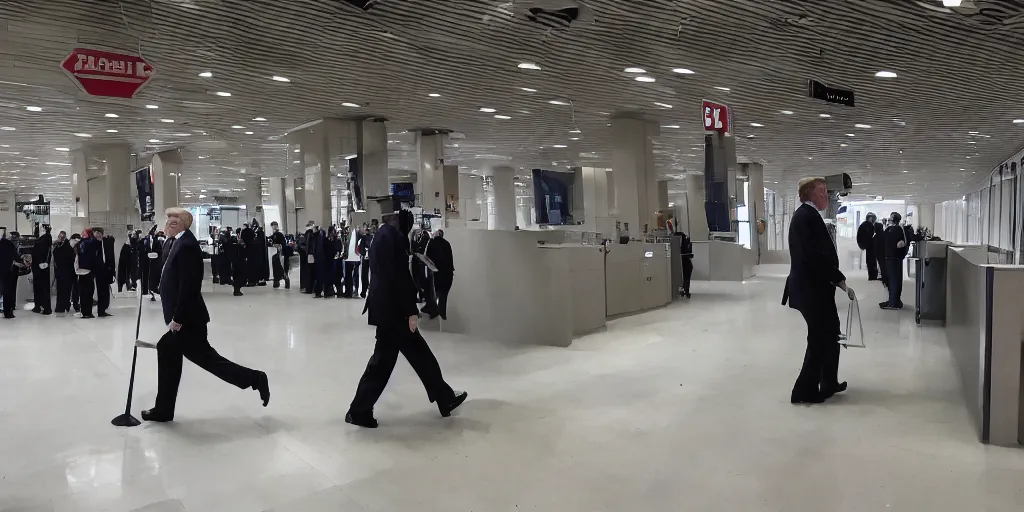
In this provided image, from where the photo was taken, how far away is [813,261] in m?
5.20

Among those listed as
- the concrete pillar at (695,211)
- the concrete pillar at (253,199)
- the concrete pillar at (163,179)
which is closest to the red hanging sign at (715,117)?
the concrete pillar at (695,211)

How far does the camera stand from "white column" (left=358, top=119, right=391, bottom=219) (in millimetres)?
14484

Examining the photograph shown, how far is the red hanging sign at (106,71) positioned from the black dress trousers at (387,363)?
12.4ft

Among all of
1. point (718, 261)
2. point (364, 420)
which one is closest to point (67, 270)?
point (364, 420)

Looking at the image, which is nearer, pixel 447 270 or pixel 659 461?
pixel 659 461

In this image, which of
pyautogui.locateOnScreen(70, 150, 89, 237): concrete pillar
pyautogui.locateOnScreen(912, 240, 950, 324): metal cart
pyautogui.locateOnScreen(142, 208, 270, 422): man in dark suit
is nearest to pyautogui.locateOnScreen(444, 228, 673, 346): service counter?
pyautogui.locateOnScreen(142, 208, 270, 422): man in dark suit

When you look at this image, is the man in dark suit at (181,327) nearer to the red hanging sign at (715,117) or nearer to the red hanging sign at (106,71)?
the red hanging sign at (106,71)

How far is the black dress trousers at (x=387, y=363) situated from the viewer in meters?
4.84

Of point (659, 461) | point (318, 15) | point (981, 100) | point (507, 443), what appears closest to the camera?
point (659, 461)

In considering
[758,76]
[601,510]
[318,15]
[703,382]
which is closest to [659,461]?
[601,510]

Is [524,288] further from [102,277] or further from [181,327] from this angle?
[102,277]

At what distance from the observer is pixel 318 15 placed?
7137mm

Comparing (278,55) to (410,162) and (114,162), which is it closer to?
(114,162)

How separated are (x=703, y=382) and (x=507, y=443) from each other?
93.2 inches
